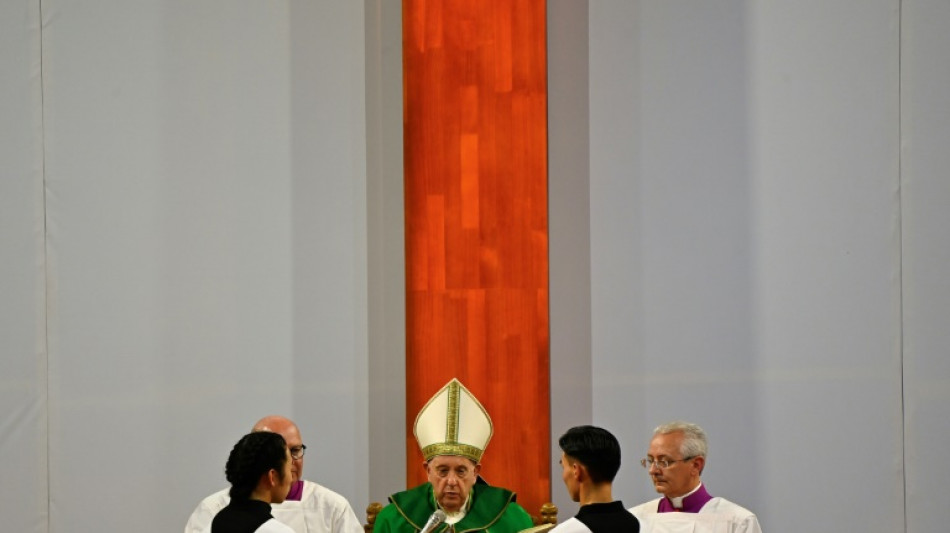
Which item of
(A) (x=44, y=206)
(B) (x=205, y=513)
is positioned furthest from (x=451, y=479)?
(A) (x=44, y=206)

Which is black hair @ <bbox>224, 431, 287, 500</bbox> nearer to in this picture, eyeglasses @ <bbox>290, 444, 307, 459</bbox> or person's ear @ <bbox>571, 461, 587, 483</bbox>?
person's ear @ <bbox>571, 461, 587, 483</bbox>

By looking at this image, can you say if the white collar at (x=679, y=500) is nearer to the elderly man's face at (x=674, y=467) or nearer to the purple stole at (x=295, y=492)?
the elderly man's face at (x=674, y=467)

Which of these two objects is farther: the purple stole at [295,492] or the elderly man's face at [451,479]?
the purple stole at [295,492]

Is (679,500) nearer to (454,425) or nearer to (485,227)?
(454,425)

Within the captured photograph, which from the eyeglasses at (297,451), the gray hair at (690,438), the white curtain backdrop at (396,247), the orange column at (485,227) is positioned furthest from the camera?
the orange column at (485,227)

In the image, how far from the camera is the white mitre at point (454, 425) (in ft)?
14.8

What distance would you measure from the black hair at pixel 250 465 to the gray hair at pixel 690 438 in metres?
1.47

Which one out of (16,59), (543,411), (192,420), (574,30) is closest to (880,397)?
(543,411)

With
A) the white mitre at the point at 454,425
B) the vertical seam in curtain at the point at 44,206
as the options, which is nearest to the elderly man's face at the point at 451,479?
the white mitre at the point at 454,425

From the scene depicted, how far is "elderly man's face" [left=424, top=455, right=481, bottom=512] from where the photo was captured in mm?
4473

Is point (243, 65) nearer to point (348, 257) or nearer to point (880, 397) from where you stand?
point (348, 257)

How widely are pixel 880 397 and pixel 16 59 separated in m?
3.65

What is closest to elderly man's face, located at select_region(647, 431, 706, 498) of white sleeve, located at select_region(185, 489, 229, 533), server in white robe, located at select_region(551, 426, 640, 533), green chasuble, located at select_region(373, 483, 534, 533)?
green chasuble, located at select_region(373, 483, 534, 533)

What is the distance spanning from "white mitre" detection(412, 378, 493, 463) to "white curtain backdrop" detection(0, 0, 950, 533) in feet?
1.42
